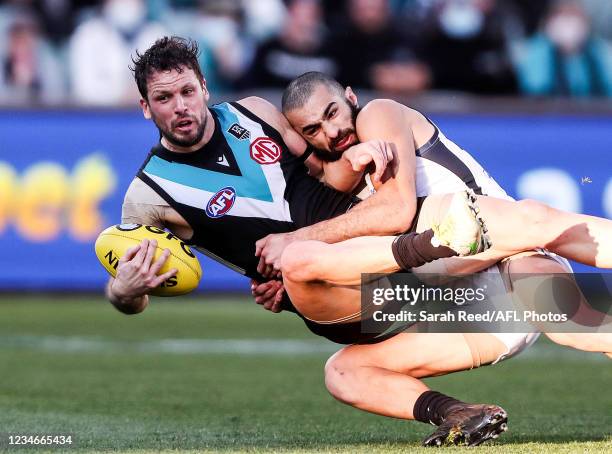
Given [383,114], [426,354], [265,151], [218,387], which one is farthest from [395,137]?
[218,387]

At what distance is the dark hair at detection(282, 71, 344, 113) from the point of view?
6.69m

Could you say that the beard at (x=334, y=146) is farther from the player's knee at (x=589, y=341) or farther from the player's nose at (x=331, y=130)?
the player's knee at (x=589, y=341)

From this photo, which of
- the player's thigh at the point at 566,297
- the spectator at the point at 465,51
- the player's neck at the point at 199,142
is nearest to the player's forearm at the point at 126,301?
the player's neck at the point at 199,142

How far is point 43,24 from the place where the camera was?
1461cm

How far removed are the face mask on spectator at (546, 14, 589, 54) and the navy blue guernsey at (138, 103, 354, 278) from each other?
Answer: 8.02 metres

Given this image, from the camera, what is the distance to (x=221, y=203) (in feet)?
21.9

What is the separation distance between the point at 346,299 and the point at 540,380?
3.32 m

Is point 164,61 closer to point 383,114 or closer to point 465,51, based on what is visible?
point 383,114

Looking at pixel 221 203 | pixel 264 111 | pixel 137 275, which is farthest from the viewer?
pixel 264 111

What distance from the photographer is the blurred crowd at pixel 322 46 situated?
1401 cm

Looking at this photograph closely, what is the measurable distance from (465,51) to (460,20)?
1.16ft

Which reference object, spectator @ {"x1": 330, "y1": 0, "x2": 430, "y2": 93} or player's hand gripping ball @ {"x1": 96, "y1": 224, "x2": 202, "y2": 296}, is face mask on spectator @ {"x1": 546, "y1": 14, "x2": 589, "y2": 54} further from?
player's hand gripping ball @ {"x1": 96, "y1": 224, "x2": 202, "y2": 296}

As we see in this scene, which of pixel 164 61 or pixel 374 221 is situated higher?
pixel 164 61

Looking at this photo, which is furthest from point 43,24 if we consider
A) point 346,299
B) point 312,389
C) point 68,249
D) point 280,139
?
point 346,299
